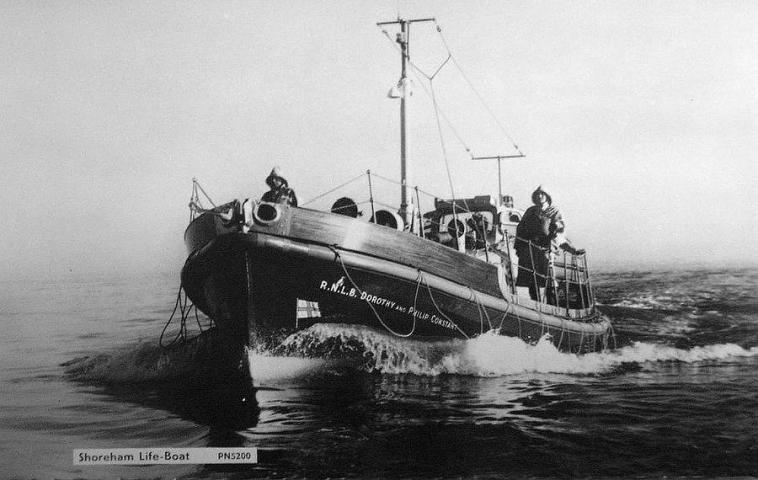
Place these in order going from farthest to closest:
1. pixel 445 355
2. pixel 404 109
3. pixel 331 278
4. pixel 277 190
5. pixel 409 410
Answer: pixel 404 109 → pixel 445 355 → pixel 277 190 → pixel 331 278 → pixel 409 410

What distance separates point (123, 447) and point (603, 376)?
23.3 ft

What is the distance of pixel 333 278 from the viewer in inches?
290

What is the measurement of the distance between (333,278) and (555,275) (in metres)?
5.60

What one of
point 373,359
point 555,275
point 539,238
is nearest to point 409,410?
point 373,359

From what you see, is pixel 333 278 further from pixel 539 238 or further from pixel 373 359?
pixel 539 238

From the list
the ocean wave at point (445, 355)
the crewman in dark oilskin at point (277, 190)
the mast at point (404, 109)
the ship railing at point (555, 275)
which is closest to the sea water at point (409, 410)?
the ocean wave at point (445, 355)

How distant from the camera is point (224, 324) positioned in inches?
326

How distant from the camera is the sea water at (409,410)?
476 centimetres

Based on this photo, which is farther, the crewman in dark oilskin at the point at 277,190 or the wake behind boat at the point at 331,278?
the crewman in dark oilskin at the point at 277,190

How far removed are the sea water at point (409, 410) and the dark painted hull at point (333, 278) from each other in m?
0.40

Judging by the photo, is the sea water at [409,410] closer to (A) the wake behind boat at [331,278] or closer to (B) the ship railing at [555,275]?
(A) the wake behind boat at [331,278]

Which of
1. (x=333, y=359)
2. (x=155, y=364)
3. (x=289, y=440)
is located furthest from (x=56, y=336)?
(x=289, y=440)

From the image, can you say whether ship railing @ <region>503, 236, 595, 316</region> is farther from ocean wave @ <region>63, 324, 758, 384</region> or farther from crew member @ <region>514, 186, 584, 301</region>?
ocean wave @ <region>63, 324, 758, 384</region>

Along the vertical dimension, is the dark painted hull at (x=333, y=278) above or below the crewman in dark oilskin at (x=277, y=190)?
below
